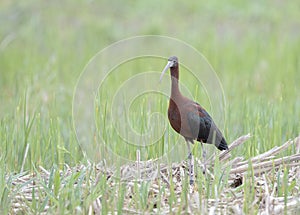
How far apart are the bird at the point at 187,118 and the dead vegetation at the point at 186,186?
7.6 inches

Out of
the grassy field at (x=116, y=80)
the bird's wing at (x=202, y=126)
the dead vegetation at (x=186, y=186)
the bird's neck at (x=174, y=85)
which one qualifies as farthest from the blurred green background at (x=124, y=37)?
the bird's neck at (x=174, y=85)

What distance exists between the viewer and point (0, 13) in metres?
10.5

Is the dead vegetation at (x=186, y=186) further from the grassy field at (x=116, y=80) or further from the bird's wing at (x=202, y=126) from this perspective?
the bird's wing at (x=202, y=126)

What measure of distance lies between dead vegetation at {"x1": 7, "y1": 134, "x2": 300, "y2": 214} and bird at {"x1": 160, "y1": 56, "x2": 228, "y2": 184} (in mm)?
194

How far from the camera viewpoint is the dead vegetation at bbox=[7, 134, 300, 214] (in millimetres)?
3977

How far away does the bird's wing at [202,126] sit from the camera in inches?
165

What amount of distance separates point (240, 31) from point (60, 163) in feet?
23.5

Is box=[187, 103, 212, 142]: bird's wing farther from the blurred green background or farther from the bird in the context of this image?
the blurred green background

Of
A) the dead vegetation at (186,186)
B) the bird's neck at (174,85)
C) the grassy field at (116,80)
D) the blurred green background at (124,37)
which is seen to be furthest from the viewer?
the blurred green background at (124,37)

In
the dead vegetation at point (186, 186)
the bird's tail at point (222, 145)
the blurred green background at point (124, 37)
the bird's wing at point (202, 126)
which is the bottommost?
the dead vegetation at point (186, 186)

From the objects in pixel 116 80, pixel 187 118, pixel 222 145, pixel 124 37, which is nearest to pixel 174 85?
pixel 187 118

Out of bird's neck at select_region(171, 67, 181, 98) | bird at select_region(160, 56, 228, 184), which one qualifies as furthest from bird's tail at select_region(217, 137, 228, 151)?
bird's neck at select_region(171, 67, 181, 98)

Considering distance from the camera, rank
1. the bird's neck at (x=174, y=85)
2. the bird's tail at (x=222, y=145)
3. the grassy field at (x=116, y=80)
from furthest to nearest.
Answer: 1. the bird's tail at (x=222, y=145)
2. the grassy field at (x=116, y=80)
3. the bird's neck at (x=174, y=85)

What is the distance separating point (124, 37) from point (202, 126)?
21.2ft
